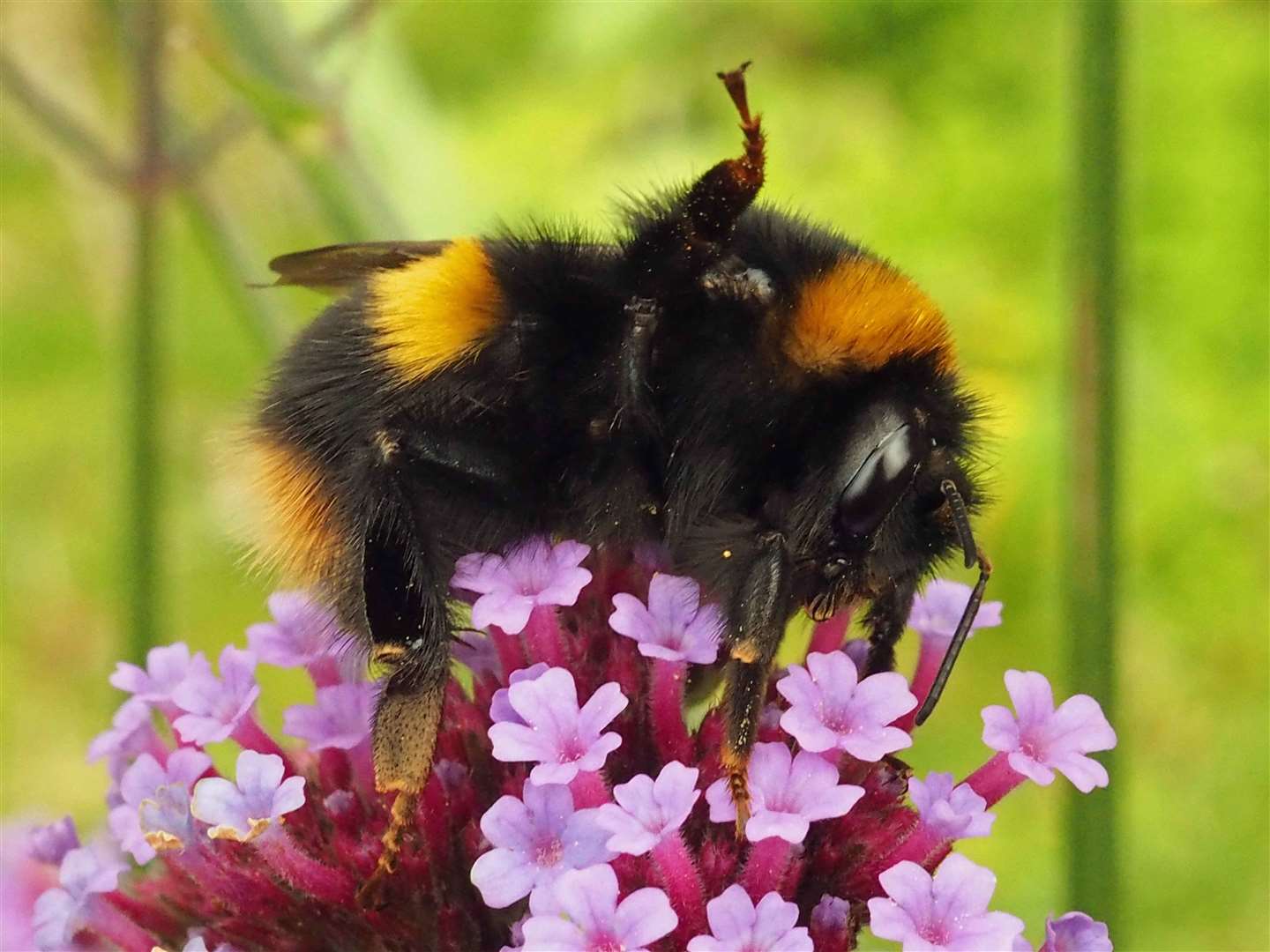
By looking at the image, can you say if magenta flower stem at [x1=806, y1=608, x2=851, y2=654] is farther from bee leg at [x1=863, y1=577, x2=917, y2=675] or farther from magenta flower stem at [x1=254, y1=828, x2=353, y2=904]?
magenta flower stem at [x1=254, y1=828, x2=353, y2=904]

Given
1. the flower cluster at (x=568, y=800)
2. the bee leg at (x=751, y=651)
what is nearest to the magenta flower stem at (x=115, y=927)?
the flower cluster at (x=568, y=800)

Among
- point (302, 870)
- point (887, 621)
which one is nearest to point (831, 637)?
point (887, 621)

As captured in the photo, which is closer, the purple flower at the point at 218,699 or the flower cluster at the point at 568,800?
the flower cluster at the point at 568,800

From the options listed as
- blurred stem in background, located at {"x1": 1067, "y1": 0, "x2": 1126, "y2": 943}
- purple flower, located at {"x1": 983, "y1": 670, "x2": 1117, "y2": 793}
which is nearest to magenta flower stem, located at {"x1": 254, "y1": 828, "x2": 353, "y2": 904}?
purple flower, located at {"x1": 983, "y1": 670, "x2": 1117, "y2": 793}

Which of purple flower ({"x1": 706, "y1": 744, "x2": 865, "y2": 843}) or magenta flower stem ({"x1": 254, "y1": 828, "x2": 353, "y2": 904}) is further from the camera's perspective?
magenta flower stem ({"x1": 254, "y1": 828, "x2": 353, "y2": 904})

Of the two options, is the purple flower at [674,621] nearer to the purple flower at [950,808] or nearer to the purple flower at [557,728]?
the purple flower at [557,728]

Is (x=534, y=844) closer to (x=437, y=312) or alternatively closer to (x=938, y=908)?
(x=938, y=908)
